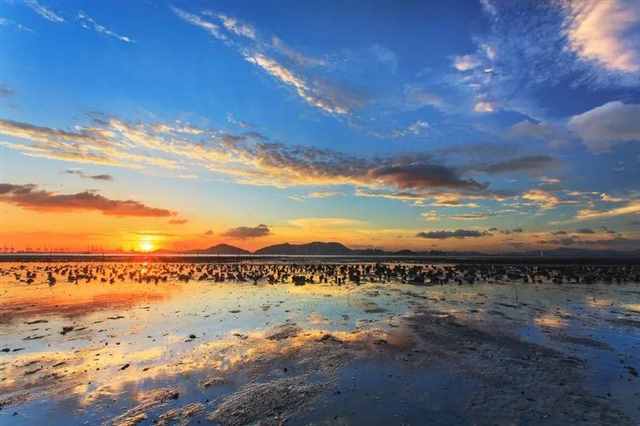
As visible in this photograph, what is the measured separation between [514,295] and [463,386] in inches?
1005

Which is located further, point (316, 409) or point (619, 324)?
point (619, 324)

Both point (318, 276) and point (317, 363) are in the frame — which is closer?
point (317, 363)

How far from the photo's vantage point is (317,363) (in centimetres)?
1390

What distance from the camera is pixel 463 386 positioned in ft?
38.3

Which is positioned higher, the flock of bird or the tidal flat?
the flock of bird

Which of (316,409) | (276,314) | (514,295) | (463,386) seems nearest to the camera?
(316,409)

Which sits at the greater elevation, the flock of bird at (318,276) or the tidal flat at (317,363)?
the flock of bird at (318,276)

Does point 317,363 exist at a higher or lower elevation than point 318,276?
lower

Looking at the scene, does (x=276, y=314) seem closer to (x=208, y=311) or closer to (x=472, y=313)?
(x=208, y=311)

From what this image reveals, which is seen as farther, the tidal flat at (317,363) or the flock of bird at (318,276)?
the flock of bird at (318,276)

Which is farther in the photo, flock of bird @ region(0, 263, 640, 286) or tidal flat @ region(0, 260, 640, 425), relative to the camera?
flock of bird @ region(0, 263, 640, 286)

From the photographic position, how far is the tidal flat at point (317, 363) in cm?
984

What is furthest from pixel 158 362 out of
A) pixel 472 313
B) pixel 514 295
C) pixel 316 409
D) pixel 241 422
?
pixel 514 295

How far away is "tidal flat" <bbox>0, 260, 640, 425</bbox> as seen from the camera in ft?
32.3
